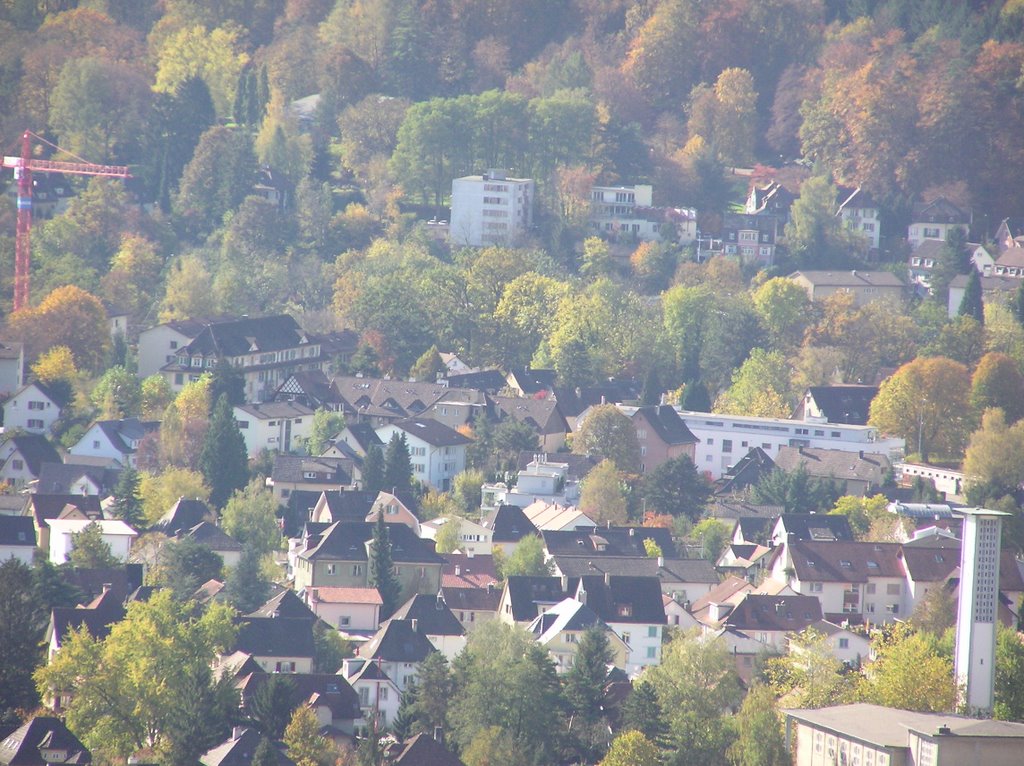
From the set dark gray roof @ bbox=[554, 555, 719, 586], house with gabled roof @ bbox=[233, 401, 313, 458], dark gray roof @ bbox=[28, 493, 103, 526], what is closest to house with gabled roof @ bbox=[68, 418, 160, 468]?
house with gabled roof @ bbox=[233, 401, 313, 458]

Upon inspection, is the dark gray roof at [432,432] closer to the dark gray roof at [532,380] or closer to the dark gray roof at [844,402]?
the dark gray roof at [532,380]

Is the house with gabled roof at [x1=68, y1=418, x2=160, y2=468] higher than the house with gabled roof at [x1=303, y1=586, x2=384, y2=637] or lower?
higher

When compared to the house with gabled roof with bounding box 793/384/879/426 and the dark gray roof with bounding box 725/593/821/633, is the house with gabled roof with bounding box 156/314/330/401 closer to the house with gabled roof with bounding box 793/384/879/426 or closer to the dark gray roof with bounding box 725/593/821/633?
the house with gabled roof with bounding box 793/384/879/426

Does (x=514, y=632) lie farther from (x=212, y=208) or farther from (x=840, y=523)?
(x=212, y=208)

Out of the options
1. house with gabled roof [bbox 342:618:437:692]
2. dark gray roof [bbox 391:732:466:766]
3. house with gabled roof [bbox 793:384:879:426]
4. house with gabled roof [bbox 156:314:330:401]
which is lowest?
dark gray roof [bbox 391:732:466:766]

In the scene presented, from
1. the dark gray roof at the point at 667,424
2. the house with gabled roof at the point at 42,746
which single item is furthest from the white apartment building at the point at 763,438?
the house with gabled roof at the point at 42,746

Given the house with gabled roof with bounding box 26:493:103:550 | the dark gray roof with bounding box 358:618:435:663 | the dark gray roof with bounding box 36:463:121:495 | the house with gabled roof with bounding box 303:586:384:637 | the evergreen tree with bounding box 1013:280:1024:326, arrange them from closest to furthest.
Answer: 1. the dark gray roof with bounding box 358:618:435:663
2. the house with gabled roof with bounding box 303:586:384:637
3. the house with gabled roof with bounding box 26:493:103:550
4. the dark gray roof with bounding box 36:463:121:495
5. the evergreen tree with bounding box 1013:280:1024:326

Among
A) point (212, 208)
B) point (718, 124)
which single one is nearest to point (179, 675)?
point (212, 208)
